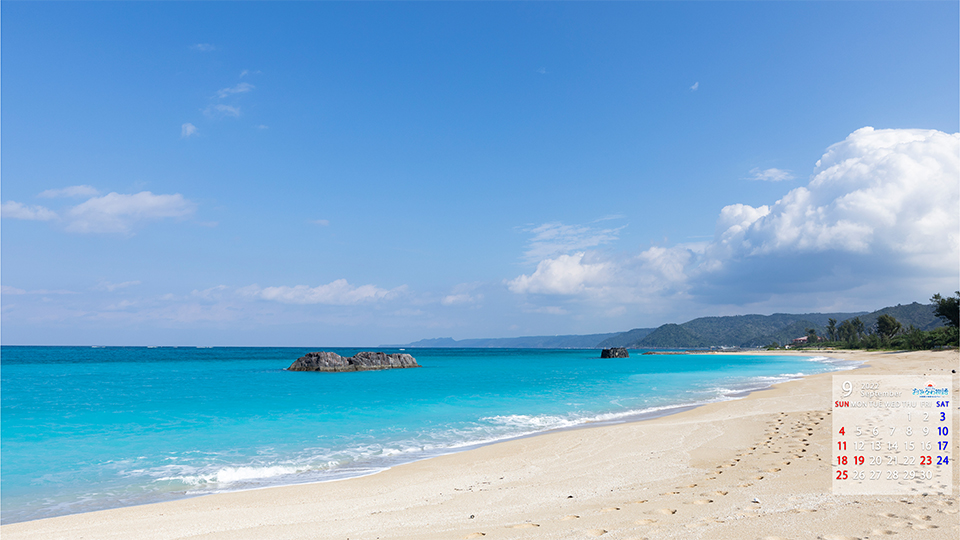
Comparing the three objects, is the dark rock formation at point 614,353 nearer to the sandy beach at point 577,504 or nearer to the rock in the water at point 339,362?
the rock in the water at point 339,362

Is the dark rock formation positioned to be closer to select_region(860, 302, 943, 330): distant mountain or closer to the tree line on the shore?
the tree line on the shore

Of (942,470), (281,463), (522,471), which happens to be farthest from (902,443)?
(281,463)

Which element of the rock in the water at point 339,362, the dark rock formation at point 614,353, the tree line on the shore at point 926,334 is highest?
the tree line on the shore at point 926,334

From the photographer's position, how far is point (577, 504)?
7656 millimetres

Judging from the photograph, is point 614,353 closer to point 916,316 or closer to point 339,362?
point 339,362

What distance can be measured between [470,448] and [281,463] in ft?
18.6

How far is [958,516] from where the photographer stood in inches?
226

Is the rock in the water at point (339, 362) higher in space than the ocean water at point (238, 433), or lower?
lower
